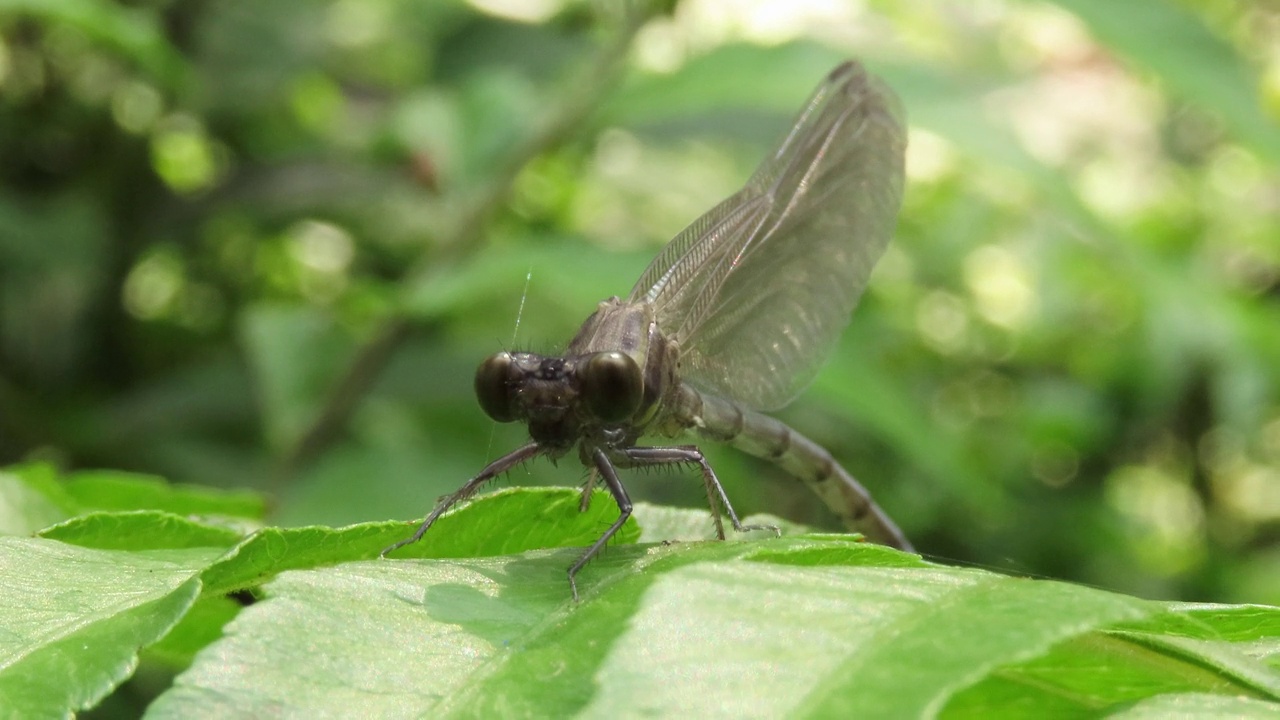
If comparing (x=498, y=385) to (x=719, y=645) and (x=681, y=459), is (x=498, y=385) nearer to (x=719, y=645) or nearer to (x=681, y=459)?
(x=681, y=459)

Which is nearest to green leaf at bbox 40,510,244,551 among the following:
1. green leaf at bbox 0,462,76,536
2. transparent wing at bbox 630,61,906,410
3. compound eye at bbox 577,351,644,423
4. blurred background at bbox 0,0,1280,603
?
green leaf at bbox 0,462,76,536

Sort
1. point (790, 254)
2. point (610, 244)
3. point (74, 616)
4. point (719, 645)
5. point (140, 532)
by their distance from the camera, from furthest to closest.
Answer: point (610, 244)
point (790, 254)
point (140, 532)
point (74, 616)
point (719, 645)

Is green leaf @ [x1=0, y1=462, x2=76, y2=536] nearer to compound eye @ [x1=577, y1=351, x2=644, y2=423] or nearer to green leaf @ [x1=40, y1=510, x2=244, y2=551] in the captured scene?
green leaf @ [x1=40, y1=510, x2=244, y2=551]

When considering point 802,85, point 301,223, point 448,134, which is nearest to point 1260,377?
point 802,85

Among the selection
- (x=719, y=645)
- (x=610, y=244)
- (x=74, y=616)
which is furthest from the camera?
(x=610, y=244)

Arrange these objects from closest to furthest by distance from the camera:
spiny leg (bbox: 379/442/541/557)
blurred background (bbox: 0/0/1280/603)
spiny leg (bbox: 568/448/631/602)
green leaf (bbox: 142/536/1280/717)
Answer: green leaf (bbox: 142/536/1280/717), spiny leg (bbox: 568/448/631/602), spiny leg (bbox: 379/442/541/557), blurred background (bbox: 0/0/1280/603)

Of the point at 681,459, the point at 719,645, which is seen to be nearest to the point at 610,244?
the point at 681,459
